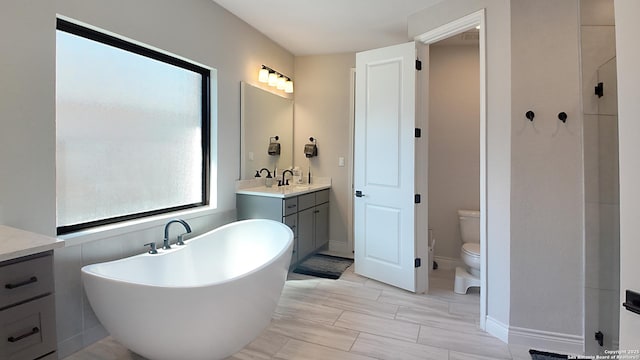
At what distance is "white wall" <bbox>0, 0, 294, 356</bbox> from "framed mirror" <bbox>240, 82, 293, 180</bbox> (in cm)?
71

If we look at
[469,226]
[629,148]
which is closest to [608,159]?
[629,148]

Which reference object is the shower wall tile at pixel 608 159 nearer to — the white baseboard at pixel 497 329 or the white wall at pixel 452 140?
the white baseboard at pixel 497 329

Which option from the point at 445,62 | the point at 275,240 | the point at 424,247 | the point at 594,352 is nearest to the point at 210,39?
the point at 275,240

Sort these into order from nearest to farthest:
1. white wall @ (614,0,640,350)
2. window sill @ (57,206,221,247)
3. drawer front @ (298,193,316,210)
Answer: white wall @ (614,0,640,350) < window sill @ (57,206,221,247) < drawer front @ (298,193,316,210)

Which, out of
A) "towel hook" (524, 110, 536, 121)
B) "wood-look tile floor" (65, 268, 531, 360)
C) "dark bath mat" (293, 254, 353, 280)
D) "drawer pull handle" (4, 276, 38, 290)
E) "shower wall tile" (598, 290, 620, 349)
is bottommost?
"wood-look tile floor" (65, 268, 531, 360)

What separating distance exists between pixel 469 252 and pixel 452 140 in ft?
4.27

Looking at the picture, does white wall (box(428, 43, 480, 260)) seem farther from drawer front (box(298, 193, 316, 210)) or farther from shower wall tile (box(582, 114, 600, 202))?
shower wall tile (box(582, 114, 600, 202))

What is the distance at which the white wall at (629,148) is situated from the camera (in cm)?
85

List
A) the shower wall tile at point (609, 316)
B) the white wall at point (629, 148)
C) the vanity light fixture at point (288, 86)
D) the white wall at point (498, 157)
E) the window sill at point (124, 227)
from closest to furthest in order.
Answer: the white wall at point (629, 148)
the shower wall tile at point (609, 316)
the window sill at point (124, 227)
the white wall at point (498, 157)
the vanity light fixture at point (288, 86)

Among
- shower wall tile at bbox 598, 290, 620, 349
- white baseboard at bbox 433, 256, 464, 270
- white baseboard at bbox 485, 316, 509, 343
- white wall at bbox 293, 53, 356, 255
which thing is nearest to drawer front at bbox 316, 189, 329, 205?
white wall at bbox 293, 53, 356, 255

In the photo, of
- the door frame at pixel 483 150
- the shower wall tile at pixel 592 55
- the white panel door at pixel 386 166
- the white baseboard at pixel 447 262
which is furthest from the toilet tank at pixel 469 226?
the shower wall tile at pixel 592 55

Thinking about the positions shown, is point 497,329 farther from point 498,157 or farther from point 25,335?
point 25,335

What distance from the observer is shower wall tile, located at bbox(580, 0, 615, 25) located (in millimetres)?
1813

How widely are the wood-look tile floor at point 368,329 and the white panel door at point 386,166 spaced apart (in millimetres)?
286
